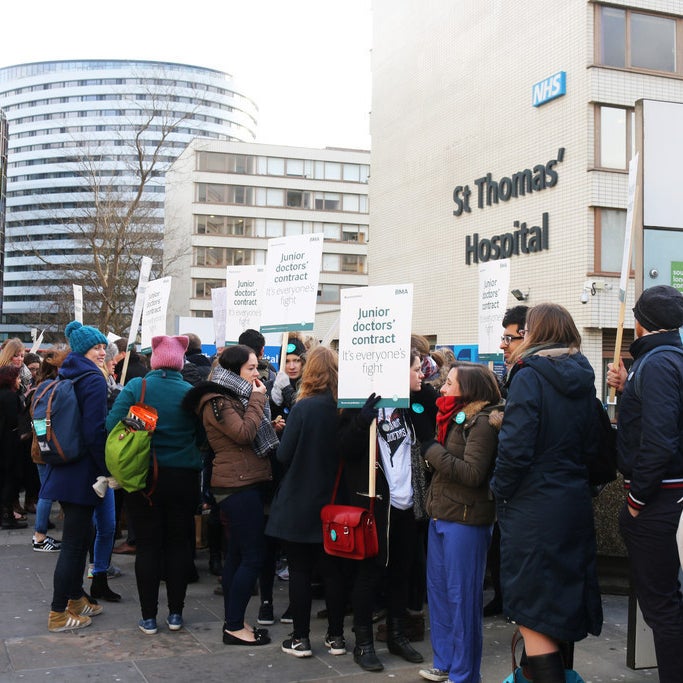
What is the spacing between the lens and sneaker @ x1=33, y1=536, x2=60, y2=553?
851cm

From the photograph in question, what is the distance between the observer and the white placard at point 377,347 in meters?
5.05

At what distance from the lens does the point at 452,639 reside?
191 inches

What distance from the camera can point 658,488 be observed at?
4012 millimetres

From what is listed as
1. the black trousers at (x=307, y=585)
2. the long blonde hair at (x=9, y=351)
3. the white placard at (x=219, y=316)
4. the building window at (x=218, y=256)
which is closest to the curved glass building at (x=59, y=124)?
the building window at (x=218, y=256)

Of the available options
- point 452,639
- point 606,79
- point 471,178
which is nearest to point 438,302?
point 471,178

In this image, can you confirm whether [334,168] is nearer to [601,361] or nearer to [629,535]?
[601,361]

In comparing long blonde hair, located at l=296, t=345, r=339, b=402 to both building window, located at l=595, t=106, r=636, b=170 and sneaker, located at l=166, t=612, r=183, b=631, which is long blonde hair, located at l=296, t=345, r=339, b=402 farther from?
building window, located at l=595, t=106, r=636, b=170

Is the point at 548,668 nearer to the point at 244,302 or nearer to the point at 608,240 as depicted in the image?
the point at 244,302

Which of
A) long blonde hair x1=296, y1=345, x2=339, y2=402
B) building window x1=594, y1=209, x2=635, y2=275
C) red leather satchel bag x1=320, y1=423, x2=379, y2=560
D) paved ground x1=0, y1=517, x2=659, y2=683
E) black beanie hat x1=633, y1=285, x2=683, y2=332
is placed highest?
building window x1=594, y1=209, x2=635, y2=275

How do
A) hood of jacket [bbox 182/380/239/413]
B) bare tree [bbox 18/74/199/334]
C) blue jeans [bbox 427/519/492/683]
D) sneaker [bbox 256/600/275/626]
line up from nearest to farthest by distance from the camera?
blue jeans [bbox 427/519/492/683]
hood of jacket [bbox 182/380/239/413]
sneaker [bbox 256/600/275/626]
bare tree [bbox 18/74/199/334]

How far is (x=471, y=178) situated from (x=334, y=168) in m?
49.7

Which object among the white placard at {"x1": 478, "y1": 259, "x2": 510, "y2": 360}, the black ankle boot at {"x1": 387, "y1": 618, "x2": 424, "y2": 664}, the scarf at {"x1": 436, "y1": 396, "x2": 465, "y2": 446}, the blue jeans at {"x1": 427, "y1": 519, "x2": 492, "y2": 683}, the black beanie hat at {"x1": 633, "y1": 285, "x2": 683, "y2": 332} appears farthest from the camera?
the white placard at {"x1": 478, "y1": 259, "x2": 510, "y2": 360}

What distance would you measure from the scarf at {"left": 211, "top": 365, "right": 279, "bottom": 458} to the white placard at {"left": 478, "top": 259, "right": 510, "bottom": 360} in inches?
177

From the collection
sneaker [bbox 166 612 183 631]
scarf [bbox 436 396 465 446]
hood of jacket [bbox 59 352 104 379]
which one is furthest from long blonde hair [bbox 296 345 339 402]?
sneaker [bbox 166 612 183 631]
